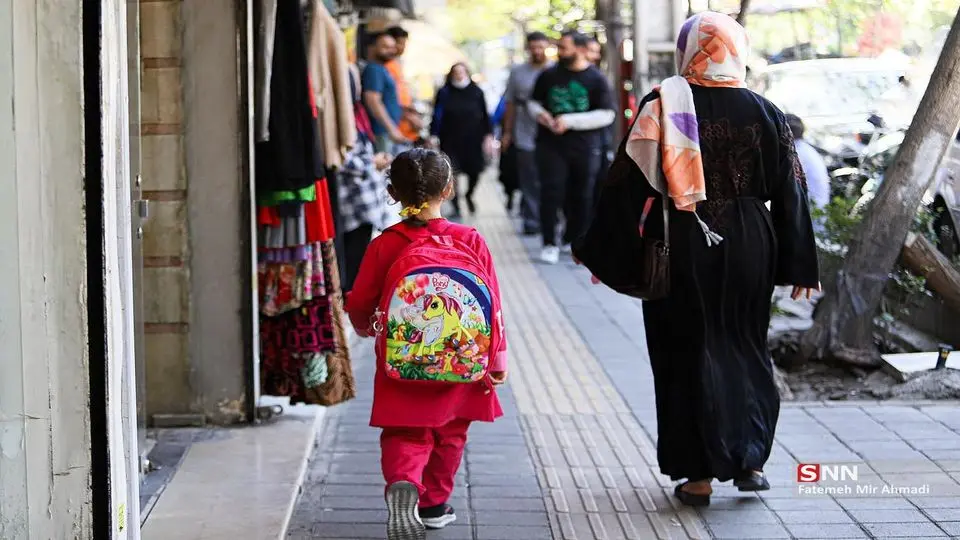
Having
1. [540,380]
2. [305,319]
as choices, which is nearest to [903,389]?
[540,380]

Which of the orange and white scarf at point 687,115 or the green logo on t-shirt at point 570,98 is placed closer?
the orange and white scarf at point 687,115

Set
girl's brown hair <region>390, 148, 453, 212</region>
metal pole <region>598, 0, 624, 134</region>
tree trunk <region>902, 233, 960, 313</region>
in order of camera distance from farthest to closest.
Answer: metal pole <region>598, 0, 624, 134</region>
tree trunk <region>902, 233, 960, 313</region>
girl's brown hair <region>390, 148, 453, 212</region>

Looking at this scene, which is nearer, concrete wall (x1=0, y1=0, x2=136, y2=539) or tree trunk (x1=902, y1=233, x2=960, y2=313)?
concrete wall (x1=0, y1=0, x2=136, y2=539)

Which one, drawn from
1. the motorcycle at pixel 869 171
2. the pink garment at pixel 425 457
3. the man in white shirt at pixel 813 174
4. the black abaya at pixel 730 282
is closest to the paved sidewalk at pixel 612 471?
the pink garment at pixel 425 457

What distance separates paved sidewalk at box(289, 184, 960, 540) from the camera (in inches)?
191

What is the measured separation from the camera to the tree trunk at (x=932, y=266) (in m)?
7.15

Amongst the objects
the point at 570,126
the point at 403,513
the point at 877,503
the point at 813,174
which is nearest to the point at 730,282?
the point at 877,503

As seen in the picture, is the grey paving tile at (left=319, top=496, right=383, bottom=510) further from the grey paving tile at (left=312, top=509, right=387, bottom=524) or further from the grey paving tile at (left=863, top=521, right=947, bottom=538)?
the grey paving tile at (left=863, top=521, right=947, bottom=538)

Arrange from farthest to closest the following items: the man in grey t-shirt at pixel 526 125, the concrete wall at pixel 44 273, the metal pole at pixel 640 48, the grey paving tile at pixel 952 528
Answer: the man in grey t-shirt at pixel 526 125 < the metal pole at pixel 640 48 < the grey paving tile at pixel 952 528 < the concrete wall at pixel 44 273

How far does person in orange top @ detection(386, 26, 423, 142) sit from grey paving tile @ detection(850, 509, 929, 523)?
5514mm

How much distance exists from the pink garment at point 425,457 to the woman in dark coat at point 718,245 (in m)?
0.83

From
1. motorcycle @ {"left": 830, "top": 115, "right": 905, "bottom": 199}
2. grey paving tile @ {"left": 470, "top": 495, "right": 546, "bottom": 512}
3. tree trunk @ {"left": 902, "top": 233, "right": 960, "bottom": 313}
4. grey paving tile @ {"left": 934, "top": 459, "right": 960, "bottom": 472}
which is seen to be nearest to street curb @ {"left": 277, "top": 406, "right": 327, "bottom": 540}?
grey paving tile @ {"left": 470, "top": 495, "right": 546, "bottom": 512}

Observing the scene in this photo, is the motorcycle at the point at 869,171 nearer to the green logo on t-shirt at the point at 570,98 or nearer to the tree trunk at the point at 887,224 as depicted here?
the tree trunk at the point at 887,224

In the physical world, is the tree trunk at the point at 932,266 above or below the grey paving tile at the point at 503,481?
above
